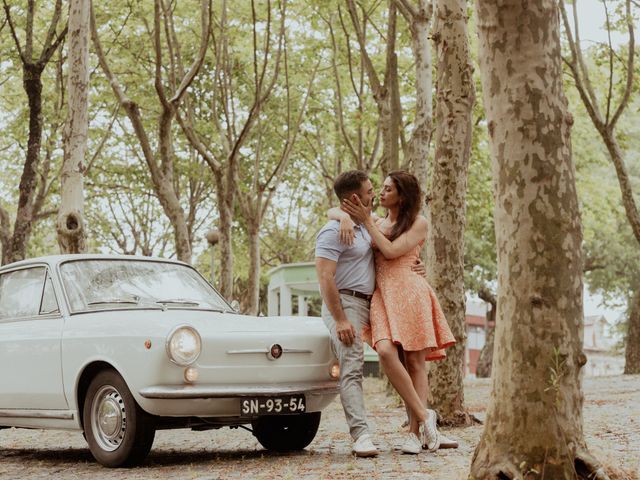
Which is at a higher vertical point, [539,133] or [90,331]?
[539,133]

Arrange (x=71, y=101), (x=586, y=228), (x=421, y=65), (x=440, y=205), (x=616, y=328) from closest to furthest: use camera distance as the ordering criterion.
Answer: (x=440, y=205)
(x=71, y=101)
(x=421, y=65)
(x=586, y=228)
(x=616, y=328)

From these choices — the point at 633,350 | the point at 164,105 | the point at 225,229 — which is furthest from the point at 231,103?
the point at 633,350

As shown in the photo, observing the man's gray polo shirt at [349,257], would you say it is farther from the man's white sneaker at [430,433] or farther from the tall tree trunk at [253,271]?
the tall tree trunk at [253,271]

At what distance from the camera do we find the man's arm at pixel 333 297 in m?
7.34

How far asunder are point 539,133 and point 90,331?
4.01 meters

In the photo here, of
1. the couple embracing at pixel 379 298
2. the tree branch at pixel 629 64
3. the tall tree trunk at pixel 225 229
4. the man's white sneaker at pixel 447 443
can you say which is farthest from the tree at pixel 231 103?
the man's white sneaker at pixel 447 443

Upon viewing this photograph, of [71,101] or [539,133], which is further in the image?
[71,101]

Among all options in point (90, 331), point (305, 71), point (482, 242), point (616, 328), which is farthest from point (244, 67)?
point (616, 328)

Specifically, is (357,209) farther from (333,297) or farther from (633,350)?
(633,350)

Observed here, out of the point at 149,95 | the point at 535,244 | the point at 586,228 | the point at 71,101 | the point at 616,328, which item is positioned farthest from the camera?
the point at 616,328

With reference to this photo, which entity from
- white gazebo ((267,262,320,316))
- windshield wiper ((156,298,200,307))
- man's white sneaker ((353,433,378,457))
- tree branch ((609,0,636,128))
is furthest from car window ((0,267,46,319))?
white gazebo ((267,262,320,316))

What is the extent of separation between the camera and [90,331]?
7.84 m

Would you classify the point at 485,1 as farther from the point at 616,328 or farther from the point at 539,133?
the point at 616,328

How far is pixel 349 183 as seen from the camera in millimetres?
7387
